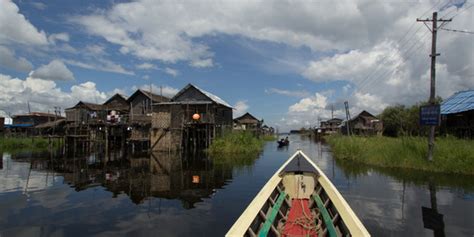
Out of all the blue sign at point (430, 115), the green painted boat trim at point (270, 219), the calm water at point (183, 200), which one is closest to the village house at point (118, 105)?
the calm water at point (183, 200)

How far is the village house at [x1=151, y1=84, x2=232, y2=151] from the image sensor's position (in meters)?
26.5

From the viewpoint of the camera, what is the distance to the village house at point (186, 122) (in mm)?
26484

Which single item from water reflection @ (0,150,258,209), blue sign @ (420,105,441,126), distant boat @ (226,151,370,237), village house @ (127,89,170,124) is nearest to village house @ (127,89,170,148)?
village house @ (127,89,170,124)

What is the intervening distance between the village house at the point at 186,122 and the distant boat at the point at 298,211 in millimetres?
18964

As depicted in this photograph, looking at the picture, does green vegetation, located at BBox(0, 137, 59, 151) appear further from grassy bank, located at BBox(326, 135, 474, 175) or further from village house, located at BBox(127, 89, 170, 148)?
grassy bank, located at BBox(326, 135, 474, 175)

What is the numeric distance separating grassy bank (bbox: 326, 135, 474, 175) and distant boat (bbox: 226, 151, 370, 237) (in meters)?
7.83

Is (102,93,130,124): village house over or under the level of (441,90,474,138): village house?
over

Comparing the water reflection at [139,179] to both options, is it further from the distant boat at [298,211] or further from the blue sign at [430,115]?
the blue sign at [430,115]

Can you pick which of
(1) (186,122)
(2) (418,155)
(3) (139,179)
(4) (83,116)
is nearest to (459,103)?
(2) (418,155)

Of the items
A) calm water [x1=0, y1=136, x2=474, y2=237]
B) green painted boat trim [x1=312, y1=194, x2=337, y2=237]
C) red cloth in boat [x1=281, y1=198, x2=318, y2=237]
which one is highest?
green painted boat trim [x1=312, y1=194, x2=337, y2=237]

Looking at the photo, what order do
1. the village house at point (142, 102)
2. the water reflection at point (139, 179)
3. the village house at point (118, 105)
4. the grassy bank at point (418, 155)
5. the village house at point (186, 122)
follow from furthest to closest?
the village house at point (118, 105) < the village house at point (142, 102) < the village house at point (186, 122) < the grassy bank at point (418, 155) < the water reflection at point (139, 179)

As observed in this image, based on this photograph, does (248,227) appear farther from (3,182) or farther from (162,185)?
(3,182)

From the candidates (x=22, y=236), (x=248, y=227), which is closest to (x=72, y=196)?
(x=22, y=236)

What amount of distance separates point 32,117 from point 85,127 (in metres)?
27.2
